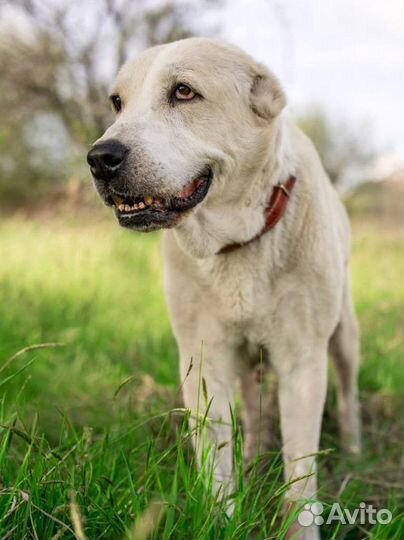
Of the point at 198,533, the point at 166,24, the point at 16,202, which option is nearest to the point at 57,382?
the point at 198,533

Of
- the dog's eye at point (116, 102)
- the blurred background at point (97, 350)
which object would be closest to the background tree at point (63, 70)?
the blurred background at point (97, 350)

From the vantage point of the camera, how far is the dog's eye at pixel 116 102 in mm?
2760

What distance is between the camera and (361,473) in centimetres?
289

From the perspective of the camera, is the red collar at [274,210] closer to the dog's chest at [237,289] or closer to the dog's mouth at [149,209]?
the dog's chest at [237,289]

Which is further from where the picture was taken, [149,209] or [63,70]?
[63,70]

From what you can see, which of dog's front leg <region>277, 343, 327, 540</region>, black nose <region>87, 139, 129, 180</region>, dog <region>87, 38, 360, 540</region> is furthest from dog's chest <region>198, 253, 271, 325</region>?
black nose <region>87, 139, 129, 180</region>

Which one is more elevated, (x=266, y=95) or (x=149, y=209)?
(x=266, y=95)

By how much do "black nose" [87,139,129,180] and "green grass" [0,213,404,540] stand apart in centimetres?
69

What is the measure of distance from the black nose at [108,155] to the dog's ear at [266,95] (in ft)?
2.08

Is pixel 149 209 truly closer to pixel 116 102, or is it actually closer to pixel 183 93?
pixel 183 93

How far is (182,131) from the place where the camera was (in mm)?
2449

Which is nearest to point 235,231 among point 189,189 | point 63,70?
point 189,189

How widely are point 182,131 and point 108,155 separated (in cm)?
31

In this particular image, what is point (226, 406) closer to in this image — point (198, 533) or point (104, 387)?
point (198, 533)
